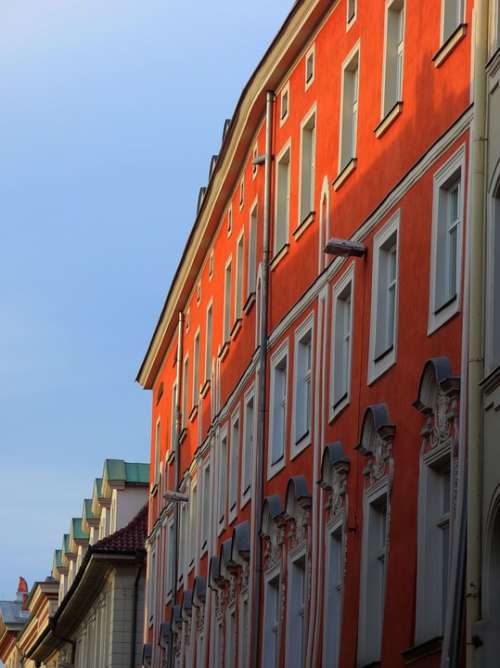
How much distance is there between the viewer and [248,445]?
35.9 metres

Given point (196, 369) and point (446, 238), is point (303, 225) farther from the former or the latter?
point (196, 369)

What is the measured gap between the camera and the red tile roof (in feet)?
181

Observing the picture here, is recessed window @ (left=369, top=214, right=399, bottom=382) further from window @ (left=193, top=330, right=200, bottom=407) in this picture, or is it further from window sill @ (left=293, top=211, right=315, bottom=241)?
window @ (left=193, top=330, right=200, bottom=407)

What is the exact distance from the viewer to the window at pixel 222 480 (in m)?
37.9

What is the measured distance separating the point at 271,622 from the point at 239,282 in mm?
8380

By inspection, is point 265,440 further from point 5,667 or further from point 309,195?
point 5,667

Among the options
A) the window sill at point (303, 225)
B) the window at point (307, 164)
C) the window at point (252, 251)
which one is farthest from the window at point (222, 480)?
the window at point (307, 164)

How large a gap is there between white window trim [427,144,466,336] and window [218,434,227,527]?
49.0ft

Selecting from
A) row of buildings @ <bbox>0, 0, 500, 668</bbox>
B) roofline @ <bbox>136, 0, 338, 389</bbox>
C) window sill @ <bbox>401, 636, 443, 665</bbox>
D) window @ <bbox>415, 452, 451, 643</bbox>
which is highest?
roofline @ <bbox>136, 0, 338, 389</bbox>

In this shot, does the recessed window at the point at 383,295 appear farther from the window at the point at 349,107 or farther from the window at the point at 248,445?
the window at the point at 248,445

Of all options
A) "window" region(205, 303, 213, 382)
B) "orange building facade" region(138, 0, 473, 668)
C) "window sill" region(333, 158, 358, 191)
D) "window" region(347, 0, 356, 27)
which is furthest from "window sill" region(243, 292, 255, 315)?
"window" region(347, 0, 356, 27)

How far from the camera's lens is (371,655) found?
82.2ft

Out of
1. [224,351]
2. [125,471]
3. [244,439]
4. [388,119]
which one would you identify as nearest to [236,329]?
[224,351]

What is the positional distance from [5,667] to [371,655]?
87955 millimetres
